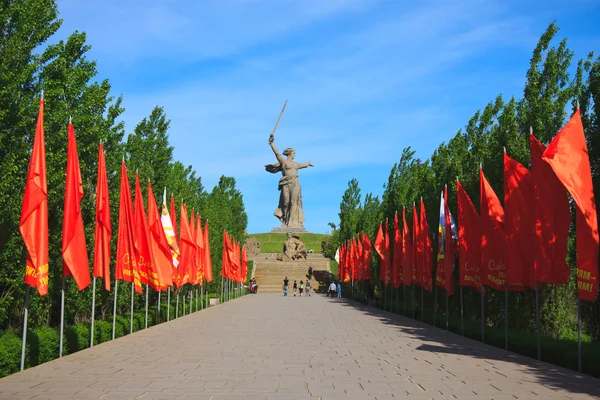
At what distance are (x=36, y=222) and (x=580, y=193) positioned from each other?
9.49 metres


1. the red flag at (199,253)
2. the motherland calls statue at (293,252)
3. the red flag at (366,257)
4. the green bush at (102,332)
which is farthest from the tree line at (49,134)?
the motherland calls statue at (293,252)

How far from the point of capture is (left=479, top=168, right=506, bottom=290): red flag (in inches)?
652

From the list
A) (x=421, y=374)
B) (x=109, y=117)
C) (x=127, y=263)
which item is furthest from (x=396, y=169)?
(x=421, y=374)

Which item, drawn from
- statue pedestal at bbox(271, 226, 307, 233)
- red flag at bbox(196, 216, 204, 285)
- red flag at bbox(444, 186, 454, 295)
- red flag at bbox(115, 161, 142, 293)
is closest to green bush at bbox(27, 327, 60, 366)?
red flag at bbox(115, 161, 142, 293)

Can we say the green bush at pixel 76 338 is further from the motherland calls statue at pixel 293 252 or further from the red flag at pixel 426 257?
the motherland calls statue at pixel 293 252

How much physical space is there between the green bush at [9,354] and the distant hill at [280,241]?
70.8 meters

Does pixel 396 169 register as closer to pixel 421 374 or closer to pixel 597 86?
pixel 597 86

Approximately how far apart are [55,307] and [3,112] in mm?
6981

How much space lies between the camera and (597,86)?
1571 centimetres

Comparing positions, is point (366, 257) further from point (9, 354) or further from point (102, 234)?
point (9, 354)

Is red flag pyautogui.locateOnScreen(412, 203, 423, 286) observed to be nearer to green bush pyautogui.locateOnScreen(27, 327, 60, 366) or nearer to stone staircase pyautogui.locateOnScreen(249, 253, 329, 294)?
green bush pyautogui.locateOnScreen(27, 327, 60, 366)

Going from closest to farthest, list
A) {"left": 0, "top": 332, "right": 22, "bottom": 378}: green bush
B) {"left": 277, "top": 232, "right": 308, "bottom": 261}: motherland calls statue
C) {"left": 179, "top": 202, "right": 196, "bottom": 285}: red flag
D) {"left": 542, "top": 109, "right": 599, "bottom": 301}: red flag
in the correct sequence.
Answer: {"left": 0, "top": 332, "right": 22, "bottom": 378}: green bush < {"left": 542, "top": 109, "right": 599, "bottom": 301}: red flag < {"left": 179, "top": 202, "right": 196, "bottom": 285}: red flag < {"left": 277, "top": 232, "right": 308, "bottom": 261}: motherland calls statue

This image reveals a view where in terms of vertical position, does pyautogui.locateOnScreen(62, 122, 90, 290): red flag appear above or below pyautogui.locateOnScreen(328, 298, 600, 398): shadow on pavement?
above

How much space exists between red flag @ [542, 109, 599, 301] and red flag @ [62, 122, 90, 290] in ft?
29.2
